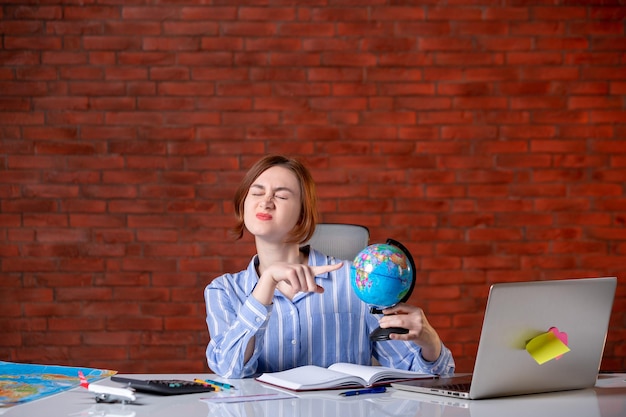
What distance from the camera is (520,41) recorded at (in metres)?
3.79

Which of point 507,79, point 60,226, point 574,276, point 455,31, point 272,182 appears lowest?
point 574,276

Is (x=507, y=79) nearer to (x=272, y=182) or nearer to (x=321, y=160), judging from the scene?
(x=321, y=160)

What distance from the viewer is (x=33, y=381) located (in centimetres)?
190

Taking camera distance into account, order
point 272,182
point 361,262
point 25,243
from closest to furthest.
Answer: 1. point 361,262
2. point 272,182
3. point 25,243

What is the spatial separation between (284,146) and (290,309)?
1.68 metres

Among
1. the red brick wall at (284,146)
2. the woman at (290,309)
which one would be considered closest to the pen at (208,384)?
the woman at (290,309)

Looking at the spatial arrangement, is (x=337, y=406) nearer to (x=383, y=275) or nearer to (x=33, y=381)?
(x=383, y=275)

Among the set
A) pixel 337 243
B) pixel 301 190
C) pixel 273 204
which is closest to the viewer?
pixel 273 204

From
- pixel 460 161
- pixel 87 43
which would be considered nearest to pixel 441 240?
pixel 460 161

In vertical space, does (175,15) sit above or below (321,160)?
above

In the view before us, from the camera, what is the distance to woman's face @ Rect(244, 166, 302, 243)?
6.86 feet

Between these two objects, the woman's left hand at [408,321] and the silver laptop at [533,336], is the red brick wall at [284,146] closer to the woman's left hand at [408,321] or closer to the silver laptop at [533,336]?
the woman's left hand at [408,321]

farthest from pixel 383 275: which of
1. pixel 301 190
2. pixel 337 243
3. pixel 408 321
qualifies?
pixel 337 243

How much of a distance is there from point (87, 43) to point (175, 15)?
0.45 m
